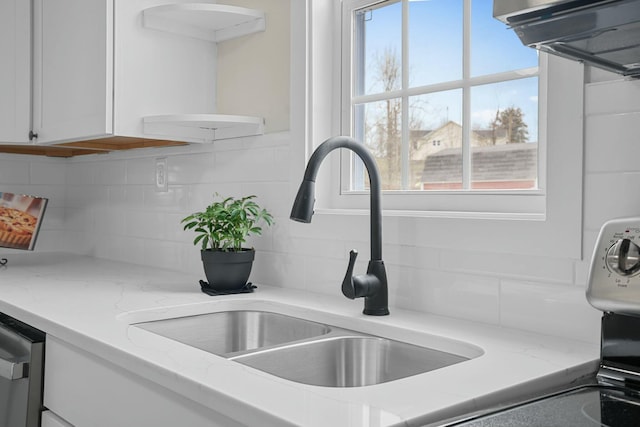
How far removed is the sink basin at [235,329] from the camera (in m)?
1.57

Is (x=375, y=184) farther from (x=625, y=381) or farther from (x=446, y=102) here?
(x=625, y=381)

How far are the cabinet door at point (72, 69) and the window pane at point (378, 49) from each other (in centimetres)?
81

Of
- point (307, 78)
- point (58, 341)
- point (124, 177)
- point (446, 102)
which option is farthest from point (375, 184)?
point (124, 177)

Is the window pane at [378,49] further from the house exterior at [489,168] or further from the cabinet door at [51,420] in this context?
the cabinet door at [51,420]

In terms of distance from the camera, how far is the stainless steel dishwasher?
1454 mm

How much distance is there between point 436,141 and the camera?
1714mm

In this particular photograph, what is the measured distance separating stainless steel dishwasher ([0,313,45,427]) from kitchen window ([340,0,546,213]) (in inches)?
37.3

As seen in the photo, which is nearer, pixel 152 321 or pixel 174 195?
pixel 152 321

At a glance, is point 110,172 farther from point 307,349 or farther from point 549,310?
point 549,310

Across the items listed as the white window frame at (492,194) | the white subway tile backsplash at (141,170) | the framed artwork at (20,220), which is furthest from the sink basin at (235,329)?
the framed artwork at (20,220)

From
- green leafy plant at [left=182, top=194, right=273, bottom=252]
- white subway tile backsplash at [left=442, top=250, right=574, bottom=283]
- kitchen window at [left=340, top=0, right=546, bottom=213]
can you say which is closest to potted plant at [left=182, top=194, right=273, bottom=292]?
green leafy plant at [left=182, top=194, right=273, bottom=252]

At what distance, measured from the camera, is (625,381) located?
3.28 ft

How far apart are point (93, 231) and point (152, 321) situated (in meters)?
1.57

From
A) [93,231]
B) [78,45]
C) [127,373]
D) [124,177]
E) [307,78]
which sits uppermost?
[78,45]
